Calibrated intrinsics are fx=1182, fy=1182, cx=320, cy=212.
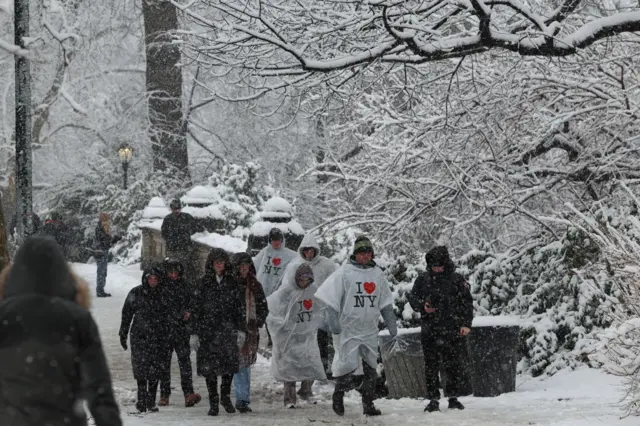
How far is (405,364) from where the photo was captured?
12305 millimetres

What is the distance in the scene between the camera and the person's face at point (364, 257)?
11.0 m

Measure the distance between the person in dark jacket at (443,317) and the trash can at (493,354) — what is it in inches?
33.2

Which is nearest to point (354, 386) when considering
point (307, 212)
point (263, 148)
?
point (307, 212)

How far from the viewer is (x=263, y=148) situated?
1199 inches

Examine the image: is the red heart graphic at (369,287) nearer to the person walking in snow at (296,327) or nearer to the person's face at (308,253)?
the person walking in snow at (296,327)

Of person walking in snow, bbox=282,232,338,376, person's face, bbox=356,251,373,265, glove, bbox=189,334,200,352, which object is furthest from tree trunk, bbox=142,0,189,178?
person's face, bbox=356,251,373,265

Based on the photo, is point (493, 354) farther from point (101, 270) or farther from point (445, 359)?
point (101, 270)

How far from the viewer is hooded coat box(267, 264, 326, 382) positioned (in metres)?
11.9

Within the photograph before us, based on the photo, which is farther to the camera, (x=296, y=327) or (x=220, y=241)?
(x=220, y=241)

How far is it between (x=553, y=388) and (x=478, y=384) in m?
0.84

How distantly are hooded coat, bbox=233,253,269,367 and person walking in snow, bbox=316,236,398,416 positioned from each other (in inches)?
33.1

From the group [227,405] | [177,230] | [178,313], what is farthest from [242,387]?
[177,230]

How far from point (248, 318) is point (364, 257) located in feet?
4.66

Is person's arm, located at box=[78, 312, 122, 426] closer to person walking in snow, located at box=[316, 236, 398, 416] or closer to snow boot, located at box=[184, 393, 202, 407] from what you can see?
person walking in snow, located at box=[316, 236, 398, 416]
